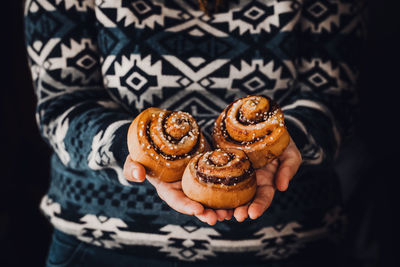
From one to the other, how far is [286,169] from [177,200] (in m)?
0.28

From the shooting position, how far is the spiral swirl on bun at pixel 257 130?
850mm

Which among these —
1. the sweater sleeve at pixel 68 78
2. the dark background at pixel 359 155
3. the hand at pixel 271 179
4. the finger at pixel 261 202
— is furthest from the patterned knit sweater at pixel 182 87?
→ the dark background at pixel 359 155

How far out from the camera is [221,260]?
108 cm

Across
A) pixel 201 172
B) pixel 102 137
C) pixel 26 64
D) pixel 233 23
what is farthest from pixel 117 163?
pixel 26 64

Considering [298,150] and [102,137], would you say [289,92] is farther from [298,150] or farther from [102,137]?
[102,137]

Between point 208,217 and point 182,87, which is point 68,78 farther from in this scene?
point 208,217

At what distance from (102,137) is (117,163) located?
0.10 m

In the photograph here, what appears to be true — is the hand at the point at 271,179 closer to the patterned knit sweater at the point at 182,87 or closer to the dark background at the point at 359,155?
the patterned knit sweater at the point at 182,87

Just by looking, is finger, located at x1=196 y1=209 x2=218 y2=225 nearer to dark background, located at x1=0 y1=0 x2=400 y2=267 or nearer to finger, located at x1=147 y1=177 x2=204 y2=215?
finger, located at x1=147 y1=177 x2=204 y2=215

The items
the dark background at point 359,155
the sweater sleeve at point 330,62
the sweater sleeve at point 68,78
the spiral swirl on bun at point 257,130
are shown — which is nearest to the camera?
the spiral swirl on bun at point 257,130

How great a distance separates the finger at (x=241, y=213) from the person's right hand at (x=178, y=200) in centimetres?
2

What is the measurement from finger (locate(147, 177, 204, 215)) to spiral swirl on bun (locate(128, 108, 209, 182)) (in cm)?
2

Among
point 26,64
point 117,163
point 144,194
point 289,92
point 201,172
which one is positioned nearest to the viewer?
point 201,172

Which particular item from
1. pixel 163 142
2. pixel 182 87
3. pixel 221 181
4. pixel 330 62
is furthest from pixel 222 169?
pixel 330 62
